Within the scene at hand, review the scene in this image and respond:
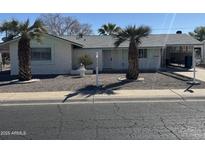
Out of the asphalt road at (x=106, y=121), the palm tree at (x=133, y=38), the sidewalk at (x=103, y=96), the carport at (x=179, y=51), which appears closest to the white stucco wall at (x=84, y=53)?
the carport at (x=179, y=51)

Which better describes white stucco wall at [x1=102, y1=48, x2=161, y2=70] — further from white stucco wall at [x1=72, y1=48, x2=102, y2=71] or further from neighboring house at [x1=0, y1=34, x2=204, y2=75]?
white stucco wall at [x1=72, y1=48, x2=102, y2=71]

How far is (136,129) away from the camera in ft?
22.9

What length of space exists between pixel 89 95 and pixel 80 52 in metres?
15.2

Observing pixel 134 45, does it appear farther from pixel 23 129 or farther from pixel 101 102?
pixel 23 129

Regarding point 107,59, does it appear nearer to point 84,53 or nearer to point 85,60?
point 84,53

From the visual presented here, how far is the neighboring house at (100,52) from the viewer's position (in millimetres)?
24391

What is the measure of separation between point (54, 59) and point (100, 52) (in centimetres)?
479

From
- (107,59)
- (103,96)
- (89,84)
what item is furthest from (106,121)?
(107,59)

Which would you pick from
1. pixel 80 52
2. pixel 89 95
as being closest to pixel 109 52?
pixel 80 52

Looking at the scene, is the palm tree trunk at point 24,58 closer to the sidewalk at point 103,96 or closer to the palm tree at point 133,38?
the sidewalk at point 103,96

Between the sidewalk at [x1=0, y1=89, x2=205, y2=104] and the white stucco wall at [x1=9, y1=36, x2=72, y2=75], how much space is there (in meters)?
11.4

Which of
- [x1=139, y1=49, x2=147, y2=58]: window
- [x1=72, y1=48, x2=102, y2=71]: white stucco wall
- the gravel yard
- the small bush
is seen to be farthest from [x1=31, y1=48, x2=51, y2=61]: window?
[x1=139, y1=49, x2=147, y2=58]: window

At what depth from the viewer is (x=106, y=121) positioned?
25.8ft

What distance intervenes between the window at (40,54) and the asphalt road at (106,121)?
14.3m
